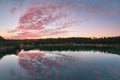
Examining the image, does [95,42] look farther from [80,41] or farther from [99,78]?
[99,78]

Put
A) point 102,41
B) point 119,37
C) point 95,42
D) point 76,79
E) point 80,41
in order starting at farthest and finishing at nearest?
1. point 80,41
2. point 95,42
3. point 102,41
4. point 119,37
5. point 76,79

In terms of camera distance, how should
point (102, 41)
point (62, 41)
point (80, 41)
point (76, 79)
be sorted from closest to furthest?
point (76, 79)
point (102, 41)
point (80, 41)
point (62, 41)

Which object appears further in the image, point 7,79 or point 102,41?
point 102,41

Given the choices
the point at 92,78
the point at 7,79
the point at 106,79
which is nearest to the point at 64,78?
the point at 92,78

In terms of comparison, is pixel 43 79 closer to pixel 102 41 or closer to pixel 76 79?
pixel 76 79

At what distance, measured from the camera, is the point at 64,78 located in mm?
19203

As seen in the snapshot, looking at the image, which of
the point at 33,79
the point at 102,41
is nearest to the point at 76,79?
the point at 33,79

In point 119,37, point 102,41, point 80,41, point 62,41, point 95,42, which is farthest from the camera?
point 62,41

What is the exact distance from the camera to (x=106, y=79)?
19000mm

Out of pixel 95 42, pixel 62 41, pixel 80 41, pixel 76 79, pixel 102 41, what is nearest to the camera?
pixel 76 79

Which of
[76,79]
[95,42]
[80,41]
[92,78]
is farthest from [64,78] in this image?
[80,41]

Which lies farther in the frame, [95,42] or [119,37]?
[95,42]

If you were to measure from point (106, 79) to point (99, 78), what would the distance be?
823 mm

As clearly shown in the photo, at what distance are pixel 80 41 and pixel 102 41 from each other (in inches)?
1188
